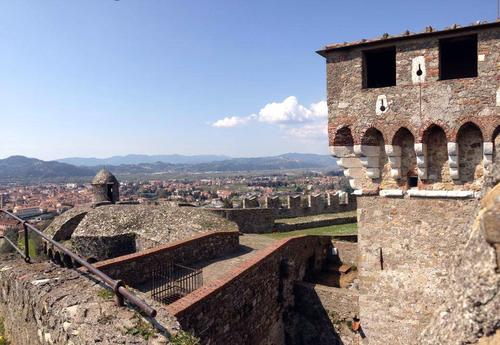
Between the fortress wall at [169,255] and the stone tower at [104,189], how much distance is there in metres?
14.5

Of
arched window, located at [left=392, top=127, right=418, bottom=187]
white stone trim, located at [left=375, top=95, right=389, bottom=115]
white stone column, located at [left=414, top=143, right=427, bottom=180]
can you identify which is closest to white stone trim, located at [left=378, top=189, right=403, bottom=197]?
arched window, located at [left=392, top=127, right=418, bottom=187]

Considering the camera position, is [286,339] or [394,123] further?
[286,339]

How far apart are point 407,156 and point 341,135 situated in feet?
5.46

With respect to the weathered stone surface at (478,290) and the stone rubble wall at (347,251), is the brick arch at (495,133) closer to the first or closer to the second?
the weathered stone surface at (478,290)

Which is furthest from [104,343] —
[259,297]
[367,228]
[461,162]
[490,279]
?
[461,162]

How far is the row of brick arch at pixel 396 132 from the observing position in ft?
27.5

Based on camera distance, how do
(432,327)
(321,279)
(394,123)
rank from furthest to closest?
(321,279), (394,123), (432,327)

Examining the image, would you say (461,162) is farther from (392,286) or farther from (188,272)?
(188,272)

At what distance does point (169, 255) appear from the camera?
1140 cm

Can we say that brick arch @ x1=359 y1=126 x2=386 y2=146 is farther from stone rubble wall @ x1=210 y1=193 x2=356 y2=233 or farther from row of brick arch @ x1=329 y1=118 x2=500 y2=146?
stone rubble wall @ x1=210 y1=193 x2=356 y2=233

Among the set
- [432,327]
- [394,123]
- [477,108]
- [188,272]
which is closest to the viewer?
[432,327]

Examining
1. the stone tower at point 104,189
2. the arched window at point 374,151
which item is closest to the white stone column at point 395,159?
the arched window at point 374,151

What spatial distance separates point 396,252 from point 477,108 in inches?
153

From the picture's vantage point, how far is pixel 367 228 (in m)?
10.4
